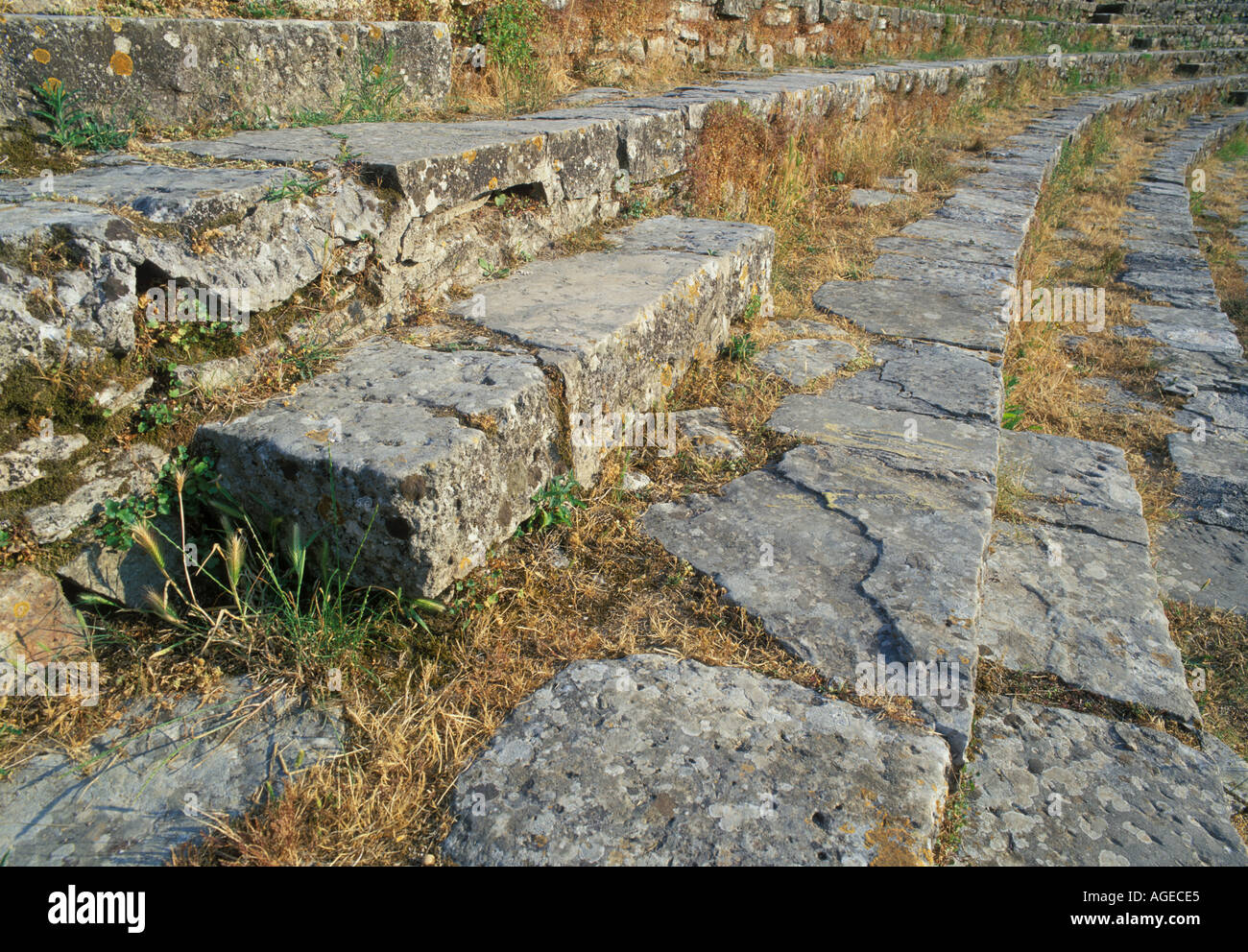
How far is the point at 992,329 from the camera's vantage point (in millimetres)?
3514

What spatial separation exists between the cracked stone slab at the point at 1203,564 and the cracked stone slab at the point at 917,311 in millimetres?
1008

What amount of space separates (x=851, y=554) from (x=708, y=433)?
0.76m

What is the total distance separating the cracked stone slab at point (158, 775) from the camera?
131cm

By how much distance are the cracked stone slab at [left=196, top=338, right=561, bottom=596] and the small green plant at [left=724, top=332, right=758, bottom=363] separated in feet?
4.23

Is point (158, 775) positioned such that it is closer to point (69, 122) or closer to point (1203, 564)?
point (69, 122)

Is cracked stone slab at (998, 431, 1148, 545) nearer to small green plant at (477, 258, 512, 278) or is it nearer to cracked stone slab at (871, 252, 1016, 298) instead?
cracked stone slab at (871, 252, 1016, 298)

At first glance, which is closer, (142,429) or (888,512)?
(142,429)

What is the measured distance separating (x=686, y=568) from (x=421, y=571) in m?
0.67

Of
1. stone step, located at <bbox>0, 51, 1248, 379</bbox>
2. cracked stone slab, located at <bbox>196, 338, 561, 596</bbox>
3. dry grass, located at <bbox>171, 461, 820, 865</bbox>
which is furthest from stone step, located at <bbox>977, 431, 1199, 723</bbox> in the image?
stone step, located at <bbox>0, 51, 1248, 379</bbox>

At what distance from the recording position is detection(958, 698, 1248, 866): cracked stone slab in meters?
1.49
